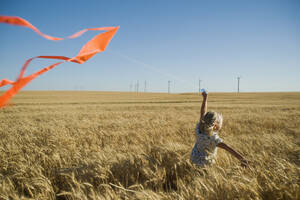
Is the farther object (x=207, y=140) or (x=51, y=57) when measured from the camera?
(x=207, y=140)

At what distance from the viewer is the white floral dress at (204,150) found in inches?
94.5

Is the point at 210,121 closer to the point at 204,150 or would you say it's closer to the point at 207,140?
the point at 207,140

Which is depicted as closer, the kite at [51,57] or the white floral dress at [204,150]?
the kite at [51,57]

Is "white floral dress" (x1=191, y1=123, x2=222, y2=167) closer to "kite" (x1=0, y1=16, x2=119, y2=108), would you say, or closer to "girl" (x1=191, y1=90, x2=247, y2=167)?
"girl" (x1=191, y1=90, x2=247, y2=167)

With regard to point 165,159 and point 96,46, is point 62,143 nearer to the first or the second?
point 165,159

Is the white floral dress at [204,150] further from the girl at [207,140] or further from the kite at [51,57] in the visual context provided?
the kite at [51,57]

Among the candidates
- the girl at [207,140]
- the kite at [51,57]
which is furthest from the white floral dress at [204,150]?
the kite at [51,57]

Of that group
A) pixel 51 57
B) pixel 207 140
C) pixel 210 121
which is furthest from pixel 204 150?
pixel 51 57

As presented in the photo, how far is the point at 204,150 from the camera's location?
2500 mm

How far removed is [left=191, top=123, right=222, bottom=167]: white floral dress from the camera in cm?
240

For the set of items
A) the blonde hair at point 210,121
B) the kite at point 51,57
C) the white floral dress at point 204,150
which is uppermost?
the kite at point 51,57

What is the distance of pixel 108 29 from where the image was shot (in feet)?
5.38

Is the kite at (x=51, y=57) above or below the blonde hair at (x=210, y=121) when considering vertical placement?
above

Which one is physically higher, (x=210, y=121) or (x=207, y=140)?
(x=210, y=121)
